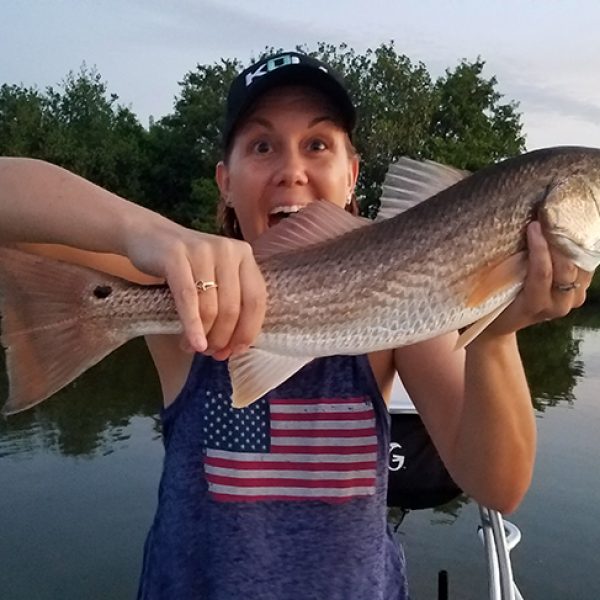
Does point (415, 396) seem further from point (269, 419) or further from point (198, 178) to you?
point (198, 178)

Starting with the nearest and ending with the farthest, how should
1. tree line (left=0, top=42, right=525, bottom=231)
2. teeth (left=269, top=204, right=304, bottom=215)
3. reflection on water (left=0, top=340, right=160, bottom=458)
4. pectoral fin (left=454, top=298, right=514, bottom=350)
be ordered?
pectoral fin (left=454, top=298, right=514, bottom=350) → teeth (left=269, top=204, right=304, bottom=215) → reflection on water (left=0, top=340, right=160, bottom=458) → tree line (left=0, top=42, right=525, bottom=231)

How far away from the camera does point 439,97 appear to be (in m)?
34.9

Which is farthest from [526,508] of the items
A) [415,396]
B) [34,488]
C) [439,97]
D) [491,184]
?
[439,97]

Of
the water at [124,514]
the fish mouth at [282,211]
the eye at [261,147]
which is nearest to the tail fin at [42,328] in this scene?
the fish mouth at [282,211]

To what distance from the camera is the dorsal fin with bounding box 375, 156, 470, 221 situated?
1.97 m

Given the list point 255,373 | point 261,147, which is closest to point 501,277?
point 255,373

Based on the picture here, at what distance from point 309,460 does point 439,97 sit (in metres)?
34.7

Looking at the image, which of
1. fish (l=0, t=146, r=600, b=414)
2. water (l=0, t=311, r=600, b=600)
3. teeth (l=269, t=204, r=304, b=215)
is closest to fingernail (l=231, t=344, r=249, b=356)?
fish (l=0, t=146, r=600, b=414)

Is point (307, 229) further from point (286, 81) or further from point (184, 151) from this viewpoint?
point (184, 151)

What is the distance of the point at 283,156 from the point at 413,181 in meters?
0.50

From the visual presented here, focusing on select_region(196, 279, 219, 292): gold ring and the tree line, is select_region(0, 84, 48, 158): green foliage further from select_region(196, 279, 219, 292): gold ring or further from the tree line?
select_region(196, 279, 219, 292): gold ring

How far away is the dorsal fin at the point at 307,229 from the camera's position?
1956mm

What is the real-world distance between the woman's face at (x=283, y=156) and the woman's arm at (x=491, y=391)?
0.55 metres

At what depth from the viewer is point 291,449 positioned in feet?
6.74
